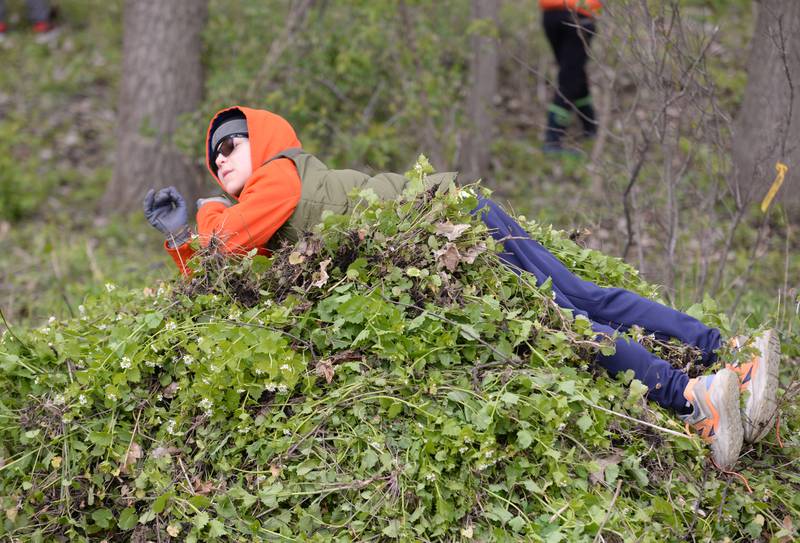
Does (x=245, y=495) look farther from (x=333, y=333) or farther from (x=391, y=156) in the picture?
(x=391, y=156)

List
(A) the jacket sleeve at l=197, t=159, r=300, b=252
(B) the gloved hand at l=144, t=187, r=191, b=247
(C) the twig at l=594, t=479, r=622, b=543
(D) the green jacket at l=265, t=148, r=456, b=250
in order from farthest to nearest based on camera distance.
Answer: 1. (B) the gloved hand at l=144, t=187, r=191, b=247
2. (D) the green jacket at l=265, t=148, r=456, b=250
3. (A) the jacket sleeve at l=197, t=159, r=300, b=252
4. (C) the twig at l=594, t=479, r=622, b=543

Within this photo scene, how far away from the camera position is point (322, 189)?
3.53m

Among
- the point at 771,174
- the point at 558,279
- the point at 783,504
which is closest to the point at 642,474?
the point at 783,504

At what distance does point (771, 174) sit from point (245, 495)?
3982mm

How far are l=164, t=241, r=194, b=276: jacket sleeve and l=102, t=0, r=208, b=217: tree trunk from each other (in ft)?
12.9

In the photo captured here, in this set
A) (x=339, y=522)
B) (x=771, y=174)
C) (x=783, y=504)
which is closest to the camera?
(x=339, y=522)

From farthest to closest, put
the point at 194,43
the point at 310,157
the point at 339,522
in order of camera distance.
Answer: the point at 194,43
the point at 310,157
the point at 339,522

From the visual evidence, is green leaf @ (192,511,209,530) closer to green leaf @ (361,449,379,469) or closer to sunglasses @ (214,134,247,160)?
green leaf @ (361,449,379,469)

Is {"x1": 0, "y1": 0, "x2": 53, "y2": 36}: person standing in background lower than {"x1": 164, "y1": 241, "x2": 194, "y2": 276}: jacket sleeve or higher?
lower

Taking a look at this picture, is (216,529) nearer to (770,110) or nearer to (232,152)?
(232,152)

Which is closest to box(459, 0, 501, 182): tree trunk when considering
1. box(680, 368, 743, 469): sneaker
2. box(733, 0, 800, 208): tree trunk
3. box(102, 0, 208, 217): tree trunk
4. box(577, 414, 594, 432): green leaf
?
box(733, 0, 800, 208): tree trunk

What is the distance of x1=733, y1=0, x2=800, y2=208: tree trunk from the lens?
4.65m

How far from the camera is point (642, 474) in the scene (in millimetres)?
2908

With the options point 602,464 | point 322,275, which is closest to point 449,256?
point 322,275
